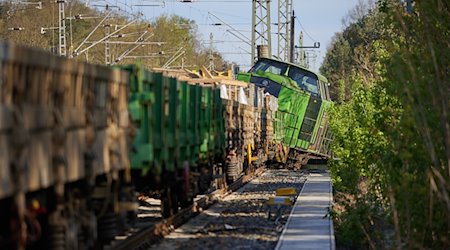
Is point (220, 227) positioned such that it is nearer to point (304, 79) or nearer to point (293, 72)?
point (304, 79)

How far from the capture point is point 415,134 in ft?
43.1

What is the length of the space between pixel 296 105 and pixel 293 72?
2269 millimetres

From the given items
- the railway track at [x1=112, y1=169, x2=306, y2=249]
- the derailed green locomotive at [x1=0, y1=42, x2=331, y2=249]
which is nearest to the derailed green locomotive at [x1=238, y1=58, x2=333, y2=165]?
the railway track at [x1=112, y1=169, x2=306, y2=249]

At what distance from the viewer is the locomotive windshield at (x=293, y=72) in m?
45.8

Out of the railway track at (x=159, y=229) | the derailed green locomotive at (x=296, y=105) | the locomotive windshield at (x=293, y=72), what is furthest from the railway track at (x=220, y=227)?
the locomotive windshield at (x=293, y=72)

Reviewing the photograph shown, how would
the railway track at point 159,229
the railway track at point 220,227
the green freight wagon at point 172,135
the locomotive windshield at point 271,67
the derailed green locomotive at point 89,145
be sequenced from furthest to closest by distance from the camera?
the locomotive windshield at point 271,67, the railway track at point 220,227, the railway track at point 159,229, the green freight wagon at point 172,135, the derailed green locomotive at point 89,145

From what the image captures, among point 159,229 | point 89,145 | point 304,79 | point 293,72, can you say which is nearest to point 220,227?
point 159,229

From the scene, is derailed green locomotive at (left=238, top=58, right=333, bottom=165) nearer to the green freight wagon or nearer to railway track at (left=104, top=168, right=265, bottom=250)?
railway track at (left=104, top=168, right=265, bottom=250)

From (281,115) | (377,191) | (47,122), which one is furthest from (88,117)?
(281,115)

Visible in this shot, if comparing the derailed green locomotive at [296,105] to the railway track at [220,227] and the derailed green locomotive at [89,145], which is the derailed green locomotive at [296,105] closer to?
the railway track at [220,227]

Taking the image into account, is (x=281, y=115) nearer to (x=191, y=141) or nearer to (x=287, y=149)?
(x=287, y=149)

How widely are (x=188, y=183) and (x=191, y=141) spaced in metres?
0.99

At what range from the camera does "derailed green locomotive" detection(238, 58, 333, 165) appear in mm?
44375

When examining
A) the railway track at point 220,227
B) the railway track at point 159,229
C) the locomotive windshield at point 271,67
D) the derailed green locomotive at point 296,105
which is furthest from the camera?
the locomotive windshield at point 271,67
